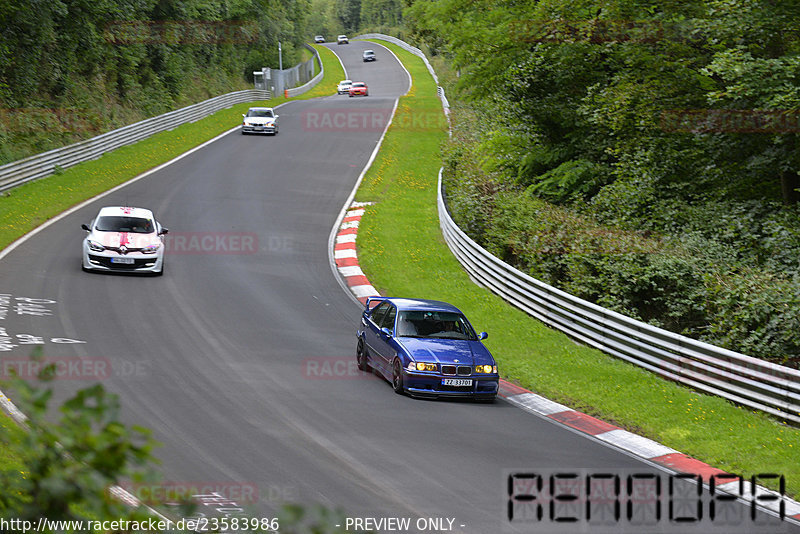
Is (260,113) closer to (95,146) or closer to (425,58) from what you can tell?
(95,146)

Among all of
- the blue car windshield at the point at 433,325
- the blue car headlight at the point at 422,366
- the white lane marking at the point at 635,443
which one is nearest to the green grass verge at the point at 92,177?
the blue car windshield at the point at 433,325

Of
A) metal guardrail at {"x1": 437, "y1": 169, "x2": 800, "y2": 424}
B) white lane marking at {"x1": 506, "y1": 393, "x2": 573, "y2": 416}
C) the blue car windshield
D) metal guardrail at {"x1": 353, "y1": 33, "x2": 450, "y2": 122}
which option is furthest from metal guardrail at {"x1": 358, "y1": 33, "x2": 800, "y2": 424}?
metal guardrail at {"x1": 353, "y1": 33, "x2": 450, "y2": 122}

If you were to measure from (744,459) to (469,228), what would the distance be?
15.3 meters

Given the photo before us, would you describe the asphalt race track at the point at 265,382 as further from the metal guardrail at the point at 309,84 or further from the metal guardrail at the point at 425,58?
the metal guardrail at the point at 309,84

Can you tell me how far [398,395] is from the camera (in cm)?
1387

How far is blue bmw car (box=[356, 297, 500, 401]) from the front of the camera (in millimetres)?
13625

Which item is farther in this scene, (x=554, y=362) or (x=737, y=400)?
(x=554, y=362)

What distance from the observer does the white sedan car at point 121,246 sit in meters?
21.0

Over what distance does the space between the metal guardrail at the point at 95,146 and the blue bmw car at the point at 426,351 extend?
19039 mm

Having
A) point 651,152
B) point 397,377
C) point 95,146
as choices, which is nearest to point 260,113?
point 95,146

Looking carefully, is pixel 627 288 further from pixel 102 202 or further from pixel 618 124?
pixel 102 202

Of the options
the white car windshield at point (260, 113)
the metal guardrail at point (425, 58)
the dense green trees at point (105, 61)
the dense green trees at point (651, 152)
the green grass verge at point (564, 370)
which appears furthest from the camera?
the metal guardrail at point (425, 58)

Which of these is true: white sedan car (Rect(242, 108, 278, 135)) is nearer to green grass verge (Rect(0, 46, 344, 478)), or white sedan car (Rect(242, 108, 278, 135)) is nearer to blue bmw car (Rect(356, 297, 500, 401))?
green grass verge (Rect(0, 46, 344, 478))

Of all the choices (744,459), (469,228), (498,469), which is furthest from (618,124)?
(498,469)
